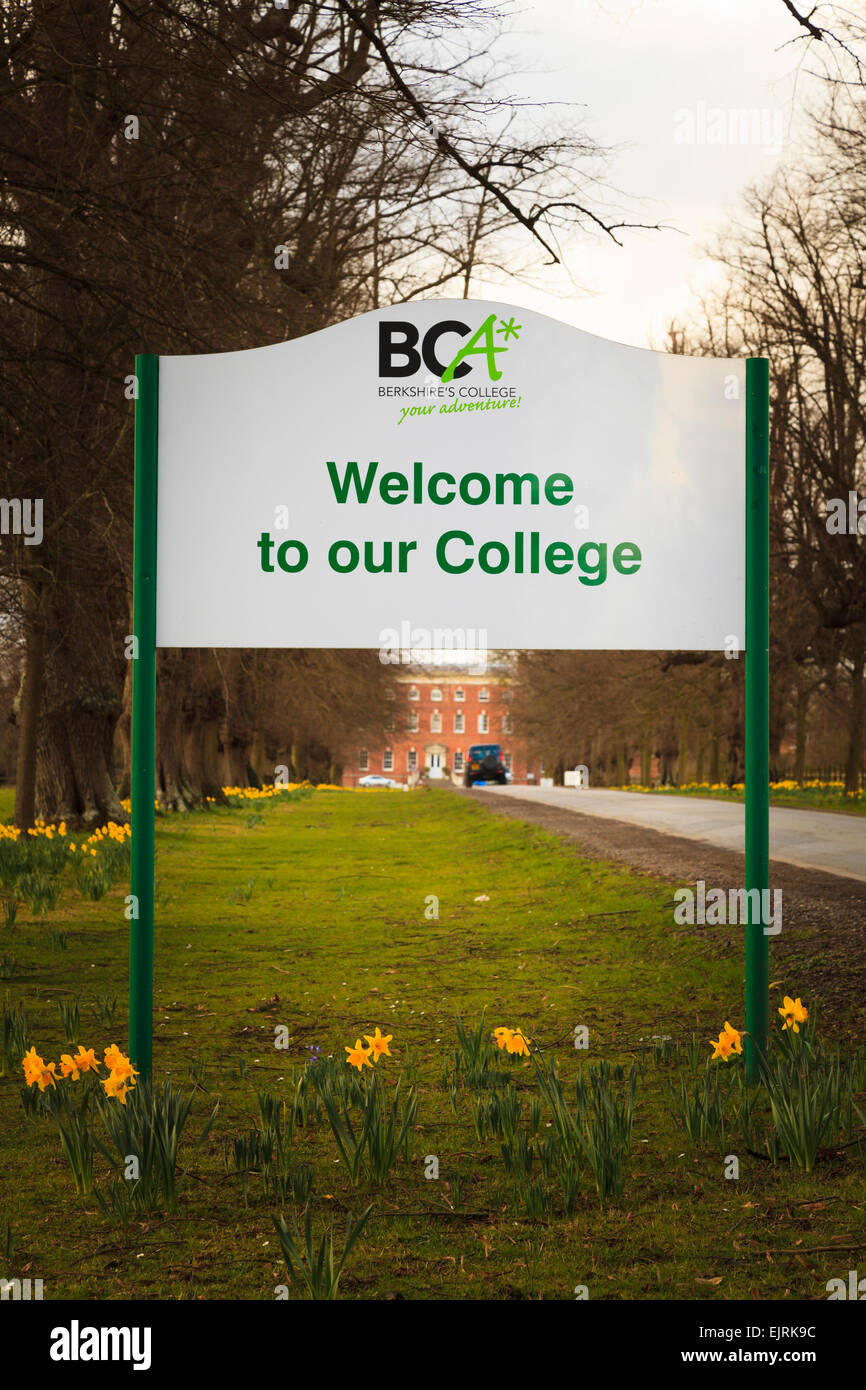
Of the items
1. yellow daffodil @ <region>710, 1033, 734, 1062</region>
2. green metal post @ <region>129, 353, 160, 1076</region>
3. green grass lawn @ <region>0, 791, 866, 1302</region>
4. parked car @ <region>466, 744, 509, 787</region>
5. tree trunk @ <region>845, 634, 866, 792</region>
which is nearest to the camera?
green grass lawn @ <region>0, 791, 866, 1302</region>

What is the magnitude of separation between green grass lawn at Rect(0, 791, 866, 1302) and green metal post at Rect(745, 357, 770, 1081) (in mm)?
442

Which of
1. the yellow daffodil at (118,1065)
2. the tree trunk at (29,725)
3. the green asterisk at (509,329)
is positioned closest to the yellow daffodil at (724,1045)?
the yellow daffodil at (118,1065)

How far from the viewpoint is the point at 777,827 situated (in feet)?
54.5

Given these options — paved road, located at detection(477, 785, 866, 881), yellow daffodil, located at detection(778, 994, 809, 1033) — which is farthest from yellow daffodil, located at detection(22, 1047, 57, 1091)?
paved road, located at detection(477, 785, 866, 881)

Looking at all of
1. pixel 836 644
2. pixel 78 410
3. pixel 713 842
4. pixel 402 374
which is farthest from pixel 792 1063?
pixel 836 644

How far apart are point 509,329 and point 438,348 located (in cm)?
34

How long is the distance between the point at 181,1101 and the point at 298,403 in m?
2.95

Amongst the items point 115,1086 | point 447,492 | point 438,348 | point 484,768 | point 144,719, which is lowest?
point 484,768

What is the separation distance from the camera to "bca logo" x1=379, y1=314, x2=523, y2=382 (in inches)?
214

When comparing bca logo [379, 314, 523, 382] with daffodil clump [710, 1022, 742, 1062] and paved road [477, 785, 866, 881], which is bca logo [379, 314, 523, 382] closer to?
daffodil clump [710, 1022, 742, 1062]

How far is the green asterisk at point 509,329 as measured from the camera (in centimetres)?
549

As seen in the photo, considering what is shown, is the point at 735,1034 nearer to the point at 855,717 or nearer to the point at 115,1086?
the point at 115,1086

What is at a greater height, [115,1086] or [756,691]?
[756,691]

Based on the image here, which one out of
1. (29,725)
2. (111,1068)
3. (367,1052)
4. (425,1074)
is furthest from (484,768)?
(111,1068)
